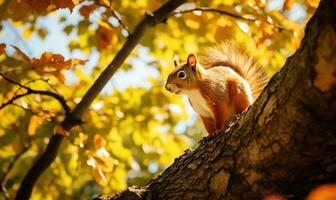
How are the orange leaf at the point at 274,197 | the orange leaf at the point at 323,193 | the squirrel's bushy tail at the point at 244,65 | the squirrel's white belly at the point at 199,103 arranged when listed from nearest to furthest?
the orange leaf at the point at 323,193
the orange leaf at the point at 274,197
the squirrel's white belly at the point at 199,103
the squirrel's bushy tail at the point at 244,65

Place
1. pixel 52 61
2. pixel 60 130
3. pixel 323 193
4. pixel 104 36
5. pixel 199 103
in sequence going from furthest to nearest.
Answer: pixel 104 36, pixel 199 103, pixel 60 130, pixel 52 61, pixel 323 193

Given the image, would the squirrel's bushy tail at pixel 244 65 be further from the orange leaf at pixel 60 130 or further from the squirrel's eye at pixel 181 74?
the orange leaf at pixel 60 130

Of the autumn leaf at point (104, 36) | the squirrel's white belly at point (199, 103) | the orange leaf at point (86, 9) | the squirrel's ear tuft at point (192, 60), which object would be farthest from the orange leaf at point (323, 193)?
the autumn leaf at point (104, 36)

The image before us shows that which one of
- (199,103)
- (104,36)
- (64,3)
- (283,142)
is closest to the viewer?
(283,142)

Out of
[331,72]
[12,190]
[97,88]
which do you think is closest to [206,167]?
[331,72]

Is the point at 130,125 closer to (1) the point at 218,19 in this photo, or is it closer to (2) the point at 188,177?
(1) the point at 218,19

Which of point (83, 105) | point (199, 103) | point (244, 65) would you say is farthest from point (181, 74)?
point (83, 105)

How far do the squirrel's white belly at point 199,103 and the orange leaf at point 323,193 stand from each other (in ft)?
4.66

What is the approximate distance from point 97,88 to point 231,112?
98 cm

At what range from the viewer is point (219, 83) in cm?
322

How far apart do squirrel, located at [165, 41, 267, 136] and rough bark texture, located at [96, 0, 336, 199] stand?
2.45 ft

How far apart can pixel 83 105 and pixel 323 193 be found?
2.13m

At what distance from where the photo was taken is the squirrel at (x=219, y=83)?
310 cm

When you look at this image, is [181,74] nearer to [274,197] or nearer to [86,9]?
[86,9]
